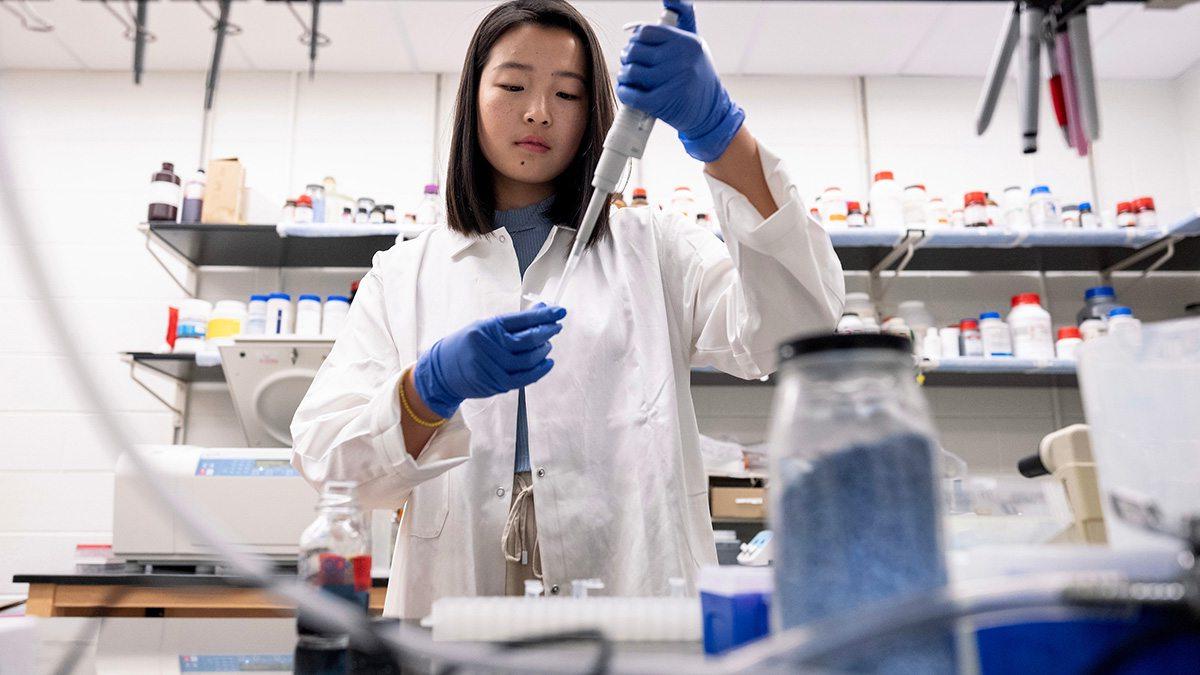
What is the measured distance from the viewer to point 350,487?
800 mm

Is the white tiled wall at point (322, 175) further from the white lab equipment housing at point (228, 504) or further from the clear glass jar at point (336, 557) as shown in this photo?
the clear glass jar at point (336, 557)

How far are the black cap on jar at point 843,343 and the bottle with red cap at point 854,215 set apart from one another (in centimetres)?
230

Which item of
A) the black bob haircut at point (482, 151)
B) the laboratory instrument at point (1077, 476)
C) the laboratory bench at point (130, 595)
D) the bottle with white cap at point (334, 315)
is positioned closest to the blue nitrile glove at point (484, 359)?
the black bob haircut at point (482, 151)

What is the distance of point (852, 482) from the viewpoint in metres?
0.38

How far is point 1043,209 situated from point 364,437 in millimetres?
2448

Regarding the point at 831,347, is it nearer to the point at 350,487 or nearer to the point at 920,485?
the point at 920,485

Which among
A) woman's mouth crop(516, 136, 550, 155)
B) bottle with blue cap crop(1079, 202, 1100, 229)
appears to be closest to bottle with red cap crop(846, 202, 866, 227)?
bottle with blue cap crop(1079, 202, 1100, 229)

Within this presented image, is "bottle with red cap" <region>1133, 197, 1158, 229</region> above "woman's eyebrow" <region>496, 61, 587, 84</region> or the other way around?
above

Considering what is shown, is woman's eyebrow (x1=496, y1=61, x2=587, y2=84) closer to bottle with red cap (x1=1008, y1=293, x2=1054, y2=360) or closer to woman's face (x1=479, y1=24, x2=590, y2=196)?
woman's face (x1=479, y1=24, x2=590, y2=196)

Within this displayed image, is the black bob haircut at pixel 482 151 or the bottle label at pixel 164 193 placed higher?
the bottle label at pixel 164 193

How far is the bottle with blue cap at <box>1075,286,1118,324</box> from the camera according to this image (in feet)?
8.84

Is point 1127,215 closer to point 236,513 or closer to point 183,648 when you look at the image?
point 236,513

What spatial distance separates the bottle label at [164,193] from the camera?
2604 mm

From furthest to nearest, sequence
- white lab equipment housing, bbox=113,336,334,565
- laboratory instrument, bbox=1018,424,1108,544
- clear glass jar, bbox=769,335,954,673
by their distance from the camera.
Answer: white lab equipment housing, bbox=113,336,334,565, laboratory instrument, bbox=1018,424,1108,544, clear glass jar, bbox=769,335,954,673
